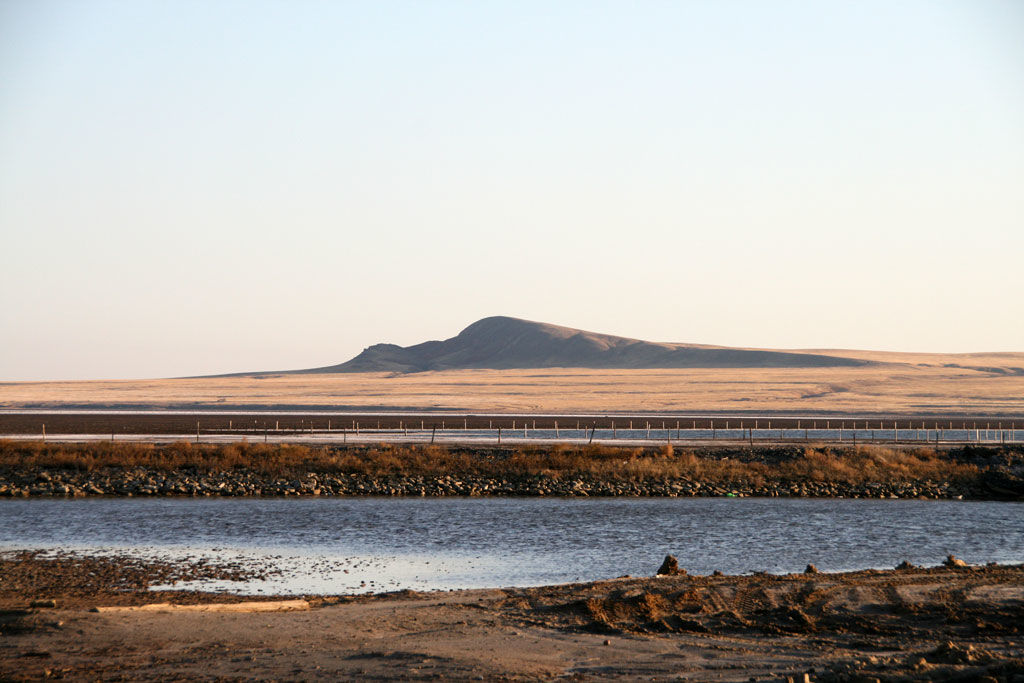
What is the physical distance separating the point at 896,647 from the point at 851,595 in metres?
3.04

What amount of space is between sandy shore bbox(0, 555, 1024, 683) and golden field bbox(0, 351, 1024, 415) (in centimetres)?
12041

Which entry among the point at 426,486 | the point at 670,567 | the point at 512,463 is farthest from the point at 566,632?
the point at 512,463

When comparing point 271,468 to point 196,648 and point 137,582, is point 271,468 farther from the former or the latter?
point 196,648

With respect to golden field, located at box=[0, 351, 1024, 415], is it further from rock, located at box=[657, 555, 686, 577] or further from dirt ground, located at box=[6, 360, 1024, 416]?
rock, located at box=[657, 555, 686, 577]

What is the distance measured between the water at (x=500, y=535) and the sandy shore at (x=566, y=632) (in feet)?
11.3

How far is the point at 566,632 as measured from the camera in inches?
577

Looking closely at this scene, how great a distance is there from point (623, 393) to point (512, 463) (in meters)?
122

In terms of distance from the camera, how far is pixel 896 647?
13.6 m

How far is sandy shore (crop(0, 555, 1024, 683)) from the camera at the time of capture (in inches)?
480

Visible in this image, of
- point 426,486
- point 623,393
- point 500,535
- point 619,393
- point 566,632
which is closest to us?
point 566,632

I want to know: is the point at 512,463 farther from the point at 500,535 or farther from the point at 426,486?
the point at 500,535

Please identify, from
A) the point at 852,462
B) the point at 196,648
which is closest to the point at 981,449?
the point at 852,462

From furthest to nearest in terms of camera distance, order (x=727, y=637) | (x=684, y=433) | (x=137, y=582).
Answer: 1. (x=684, y=433)
2. (x=137, y=582)
3. (x=727, y=637)


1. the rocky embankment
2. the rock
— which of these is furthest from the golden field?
the rock
